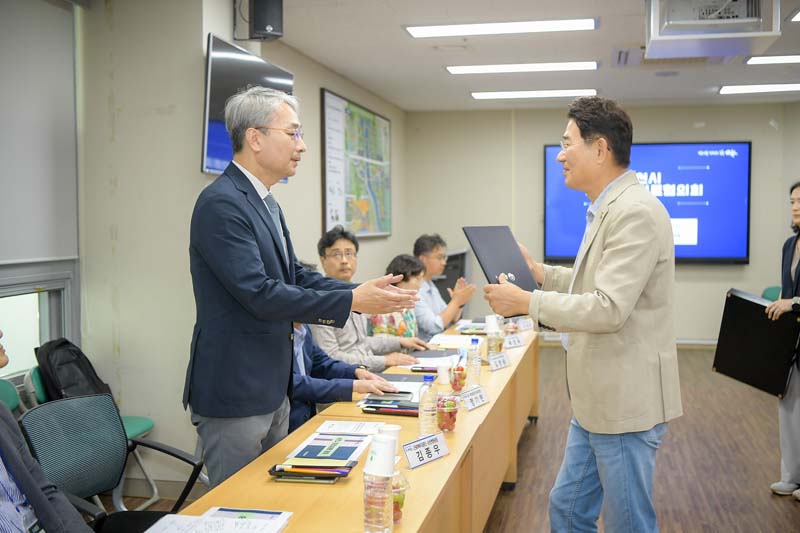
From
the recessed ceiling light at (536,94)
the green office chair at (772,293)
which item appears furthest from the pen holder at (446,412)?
the green office chair at (772,293)

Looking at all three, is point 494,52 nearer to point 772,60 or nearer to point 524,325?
point 524,325

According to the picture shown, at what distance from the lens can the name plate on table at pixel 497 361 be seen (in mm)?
3584

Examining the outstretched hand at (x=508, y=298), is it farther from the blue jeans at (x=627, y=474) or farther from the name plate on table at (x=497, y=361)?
the name plate on table at (x=497, y=361)

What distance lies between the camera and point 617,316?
77.5 inches

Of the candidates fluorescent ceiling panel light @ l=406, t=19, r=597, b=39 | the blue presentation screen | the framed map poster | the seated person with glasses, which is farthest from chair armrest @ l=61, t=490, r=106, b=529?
the blue presentation screen

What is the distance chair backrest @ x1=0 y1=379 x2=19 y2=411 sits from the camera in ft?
10.4

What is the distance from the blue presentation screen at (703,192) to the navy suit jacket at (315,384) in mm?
5810

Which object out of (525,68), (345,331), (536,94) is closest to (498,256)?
(345,331)

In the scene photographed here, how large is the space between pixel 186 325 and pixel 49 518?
2.01m

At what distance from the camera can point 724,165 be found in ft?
27.2

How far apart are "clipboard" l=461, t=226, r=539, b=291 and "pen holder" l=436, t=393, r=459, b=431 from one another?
0.43 meters

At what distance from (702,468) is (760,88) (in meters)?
4.36

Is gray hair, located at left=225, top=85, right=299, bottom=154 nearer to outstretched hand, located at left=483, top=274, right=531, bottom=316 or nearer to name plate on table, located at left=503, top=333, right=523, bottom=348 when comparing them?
outstretched hand, located at left=483, top=274, right=531, bottom=316

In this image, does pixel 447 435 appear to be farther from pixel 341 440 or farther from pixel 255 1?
pixel 255 1
